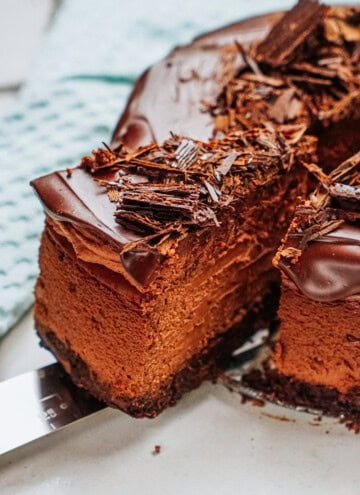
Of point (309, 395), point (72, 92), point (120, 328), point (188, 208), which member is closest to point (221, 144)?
point (188, 208)

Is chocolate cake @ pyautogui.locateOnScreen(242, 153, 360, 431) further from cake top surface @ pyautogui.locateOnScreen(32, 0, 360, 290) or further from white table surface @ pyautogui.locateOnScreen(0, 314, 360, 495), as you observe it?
cake top surface @ pyautogui.locateOnScreen(32, 0, 360, 290)

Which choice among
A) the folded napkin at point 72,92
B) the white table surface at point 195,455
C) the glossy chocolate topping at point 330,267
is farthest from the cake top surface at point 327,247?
the folded napkin at point 72,92

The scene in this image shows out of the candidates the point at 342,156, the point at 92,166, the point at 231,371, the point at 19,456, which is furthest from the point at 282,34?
the point at 19,456

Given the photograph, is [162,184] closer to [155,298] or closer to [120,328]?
[155,298]

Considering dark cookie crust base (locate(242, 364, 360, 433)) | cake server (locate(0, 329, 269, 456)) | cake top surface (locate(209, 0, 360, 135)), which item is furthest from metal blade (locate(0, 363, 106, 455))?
cake top surface (locate(209, 0, 360, 135))

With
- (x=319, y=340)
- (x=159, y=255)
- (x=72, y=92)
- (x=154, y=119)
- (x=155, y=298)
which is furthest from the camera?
(x=72, y=92)

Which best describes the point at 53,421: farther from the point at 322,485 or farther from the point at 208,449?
the point at 322,485

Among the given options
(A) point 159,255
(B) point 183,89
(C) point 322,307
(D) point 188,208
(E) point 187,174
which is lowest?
(C) point 322,307
